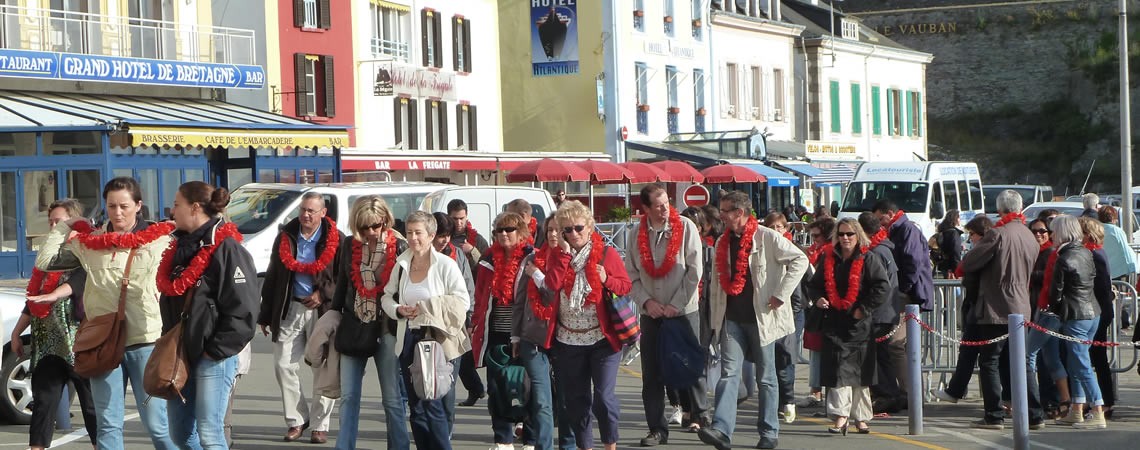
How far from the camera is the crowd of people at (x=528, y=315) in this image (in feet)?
26.6

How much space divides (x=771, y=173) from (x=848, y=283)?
31583 millimetres

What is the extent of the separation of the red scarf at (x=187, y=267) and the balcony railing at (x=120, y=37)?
2090 cm

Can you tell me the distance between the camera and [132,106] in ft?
94.5

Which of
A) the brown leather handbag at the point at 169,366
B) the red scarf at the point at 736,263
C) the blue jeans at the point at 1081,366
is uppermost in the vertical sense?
the red scarf at the point at 736,263

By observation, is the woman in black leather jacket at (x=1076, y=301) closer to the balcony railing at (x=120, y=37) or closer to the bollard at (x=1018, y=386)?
the bollard at (x=1018, y=386)

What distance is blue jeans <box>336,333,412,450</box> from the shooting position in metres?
9.39

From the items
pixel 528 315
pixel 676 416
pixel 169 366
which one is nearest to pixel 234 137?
pixel 676 416

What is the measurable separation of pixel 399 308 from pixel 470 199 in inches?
433

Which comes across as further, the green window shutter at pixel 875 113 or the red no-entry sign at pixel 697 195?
the green window shutter at pixel 875 113

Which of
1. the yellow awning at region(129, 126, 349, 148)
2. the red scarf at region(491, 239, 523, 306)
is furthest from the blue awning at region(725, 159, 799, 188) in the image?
the red scarf at region(491, 239, 523, 306)

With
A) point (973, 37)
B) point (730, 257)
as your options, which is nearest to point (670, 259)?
point (730, 257)

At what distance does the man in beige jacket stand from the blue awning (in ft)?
103

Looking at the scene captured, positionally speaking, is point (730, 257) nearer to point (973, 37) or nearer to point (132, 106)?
point (132, 106)

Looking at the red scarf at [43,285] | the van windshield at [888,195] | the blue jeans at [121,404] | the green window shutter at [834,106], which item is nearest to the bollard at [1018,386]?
the blue jeans at [121,404]
